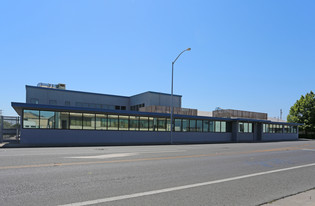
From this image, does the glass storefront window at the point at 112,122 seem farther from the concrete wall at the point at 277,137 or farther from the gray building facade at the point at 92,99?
the concrete wall at the point at 277,137

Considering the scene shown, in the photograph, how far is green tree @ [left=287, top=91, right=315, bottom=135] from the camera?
→ 192 ft

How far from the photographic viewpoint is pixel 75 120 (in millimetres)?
24422

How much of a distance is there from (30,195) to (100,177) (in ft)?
7.73

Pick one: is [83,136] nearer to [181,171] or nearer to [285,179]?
[181,171]

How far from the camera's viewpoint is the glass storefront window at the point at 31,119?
2194 cm

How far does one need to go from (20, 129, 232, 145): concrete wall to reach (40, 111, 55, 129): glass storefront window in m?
0.48

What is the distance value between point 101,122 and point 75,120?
8.94 ft

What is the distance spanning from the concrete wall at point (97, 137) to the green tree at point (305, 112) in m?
38.3

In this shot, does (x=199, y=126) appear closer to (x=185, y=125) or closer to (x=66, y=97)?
(x=185, y=125)

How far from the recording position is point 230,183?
7.57 m

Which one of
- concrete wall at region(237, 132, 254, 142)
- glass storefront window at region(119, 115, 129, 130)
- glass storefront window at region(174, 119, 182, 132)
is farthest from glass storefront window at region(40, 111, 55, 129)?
concrete wall at region(237, 132, 254, 142)

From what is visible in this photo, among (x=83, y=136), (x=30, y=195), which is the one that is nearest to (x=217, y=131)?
(x=83, y=136)

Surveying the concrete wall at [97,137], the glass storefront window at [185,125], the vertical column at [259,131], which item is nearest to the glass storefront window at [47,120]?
the concrete wall at [97,137]

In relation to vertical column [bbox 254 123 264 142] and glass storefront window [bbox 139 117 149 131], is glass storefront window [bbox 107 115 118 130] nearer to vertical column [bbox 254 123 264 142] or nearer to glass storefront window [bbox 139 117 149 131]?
glass storefront window [bbox 139 117 149 131]
